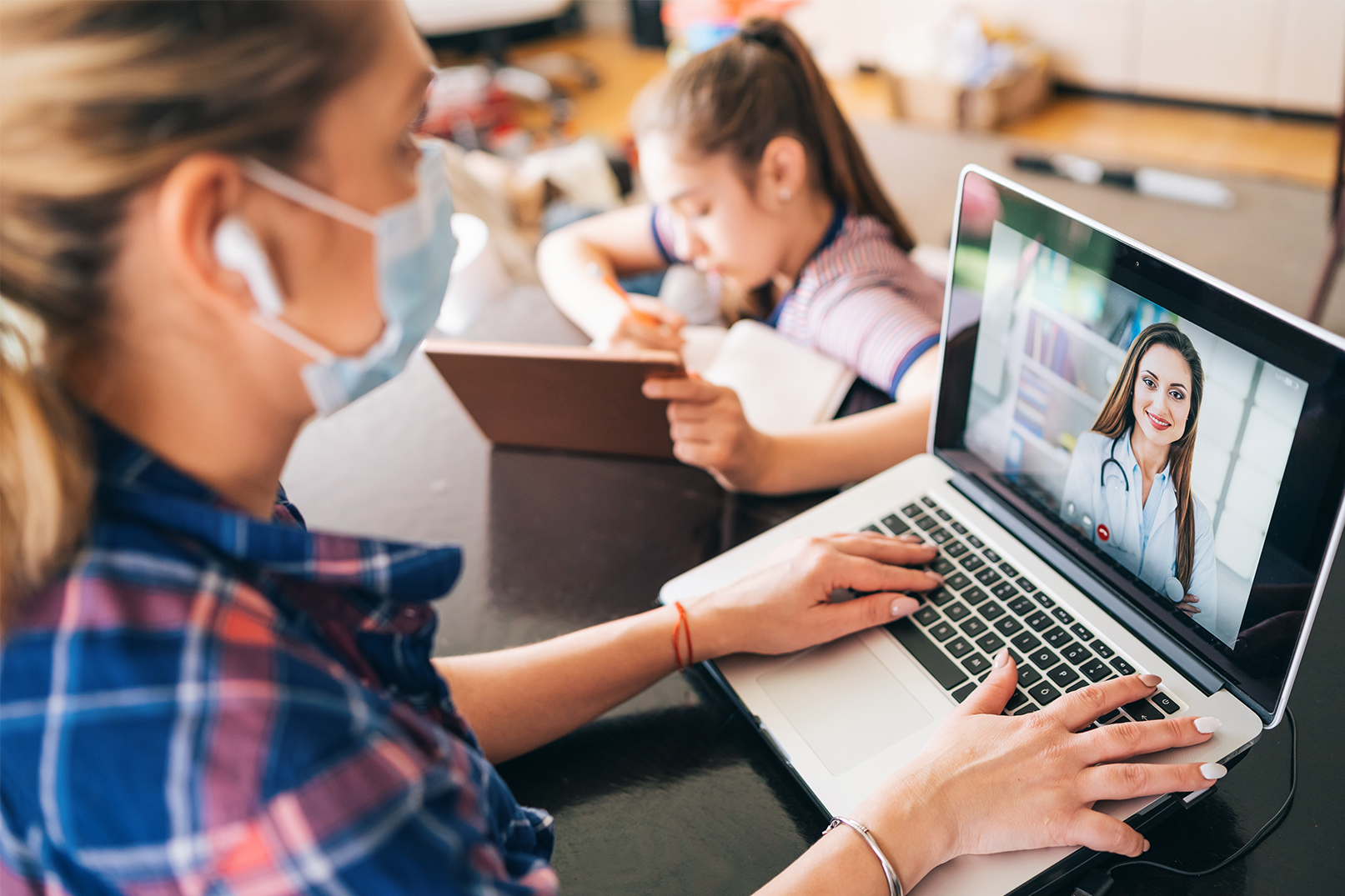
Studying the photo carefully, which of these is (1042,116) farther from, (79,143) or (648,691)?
(79,143)

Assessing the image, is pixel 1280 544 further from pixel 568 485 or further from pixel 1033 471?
pixel 568 485

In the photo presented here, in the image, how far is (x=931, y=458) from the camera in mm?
909

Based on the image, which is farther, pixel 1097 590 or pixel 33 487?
pixel 1097 590

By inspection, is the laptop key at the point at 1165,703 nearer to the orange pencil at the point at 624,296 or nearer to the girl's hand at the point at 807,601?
the girl's hand at the point at 807,601

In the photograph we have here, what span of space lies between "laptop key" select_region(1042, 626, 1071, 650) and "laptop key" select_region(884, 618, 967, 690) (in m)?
0.07

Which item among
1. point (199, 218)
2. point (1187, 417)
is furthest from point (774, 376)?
point (199, 218)

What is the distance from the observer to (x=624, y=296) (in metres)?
1.27

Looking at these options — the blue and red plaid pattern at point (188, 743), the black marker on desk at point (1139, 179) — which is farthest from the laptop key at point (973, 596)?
the black marker on desk at point (1139, 179)

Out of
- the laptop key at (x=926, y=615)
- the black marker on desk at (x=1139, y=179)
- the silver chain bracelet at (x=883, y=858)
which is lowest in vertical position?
the black marker on desk at (x=1139, y=179)

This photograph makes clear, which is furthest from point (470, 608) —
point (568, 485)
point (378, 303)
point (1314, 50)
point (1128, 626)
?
point (1314, 50)

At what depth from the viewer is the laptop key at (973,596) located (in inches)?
30.3

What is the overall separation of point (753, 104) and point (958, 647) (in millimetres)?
799

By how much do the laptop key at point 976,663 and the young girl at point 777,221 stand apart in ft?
1.22

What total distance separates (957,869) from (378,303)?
49cm
